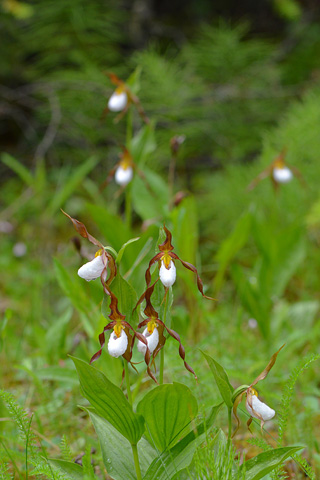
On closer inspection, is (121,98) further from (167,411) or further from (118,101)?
(167,411)

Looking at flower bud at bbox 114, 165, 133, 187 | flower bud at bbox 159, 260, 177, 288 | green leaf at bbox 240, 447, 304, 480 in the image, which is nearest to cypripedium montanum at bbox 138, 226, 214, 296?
flower bud at bbox 159, 260, 177, 288

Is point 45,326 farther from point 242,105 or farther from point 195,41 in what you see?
point 195,41

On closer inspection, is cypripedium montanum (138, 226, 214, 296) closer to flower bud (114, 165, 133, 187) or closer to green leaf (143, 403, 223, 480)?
green leaf (143, 403, 223, 480)

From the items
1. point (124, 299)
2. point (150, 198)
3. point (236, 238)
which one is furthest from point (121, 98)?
point (124, 299)

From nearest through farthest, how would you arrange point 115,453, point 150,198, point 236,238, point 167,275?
point 167,275, point 115,453, point 236,238, point 150,198

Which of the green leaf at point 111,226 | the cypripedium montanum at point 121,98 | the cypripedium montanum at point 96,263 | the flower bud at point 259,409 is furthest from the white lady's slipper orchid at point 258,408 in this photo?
the cypripedium montanum at point 121,98

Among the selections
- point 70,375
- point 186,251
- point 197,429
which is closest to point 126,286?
point 197,429
